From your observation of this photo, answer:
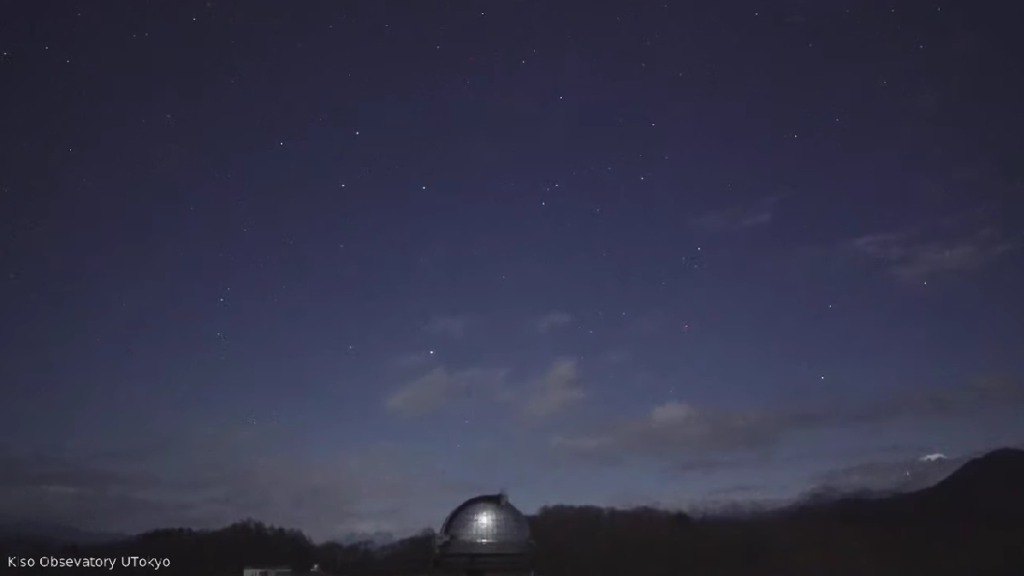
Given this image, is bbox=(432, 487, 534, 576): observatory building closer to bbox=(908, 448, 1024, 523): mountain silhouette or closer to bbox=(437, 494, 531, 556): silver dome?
bbox=(437, 494, 531, 556): silver dome

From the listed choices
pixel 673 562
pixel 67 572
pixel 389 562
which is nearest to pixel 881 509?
pixel 673 562

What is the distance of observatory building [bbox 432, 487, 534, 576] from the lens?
212ft

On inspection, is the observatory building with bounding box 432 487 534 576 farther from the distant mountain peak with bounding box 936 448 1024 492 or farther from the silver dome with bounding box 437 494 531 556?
the distant mountain peak with bounding box 936 448 1024 492

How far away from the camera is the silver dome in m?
64.8

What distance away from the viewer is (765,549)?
112m

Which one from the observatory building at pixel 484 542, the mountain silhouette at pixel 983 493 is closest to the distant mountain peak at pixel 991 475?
the mountain silhouette at pixel 983 493

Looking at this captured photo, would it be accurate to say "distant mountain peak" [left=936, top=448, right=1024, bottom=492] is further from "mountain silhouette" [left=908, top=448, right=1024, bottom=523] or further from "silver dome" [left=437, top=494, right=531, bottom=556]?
"silver dome" [left=437, top=494, right=531, bottom=556]

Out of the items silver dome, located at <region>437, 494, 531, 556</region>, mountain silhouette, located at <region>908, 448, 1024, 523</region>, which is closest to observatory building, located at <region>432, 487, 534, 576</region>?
silver dome, located at <region>437, 494, 531, 556</region>

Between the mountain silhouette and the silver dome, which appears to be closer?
the silver dome

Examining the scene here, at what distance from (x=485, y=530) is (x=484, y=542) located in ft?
2.88

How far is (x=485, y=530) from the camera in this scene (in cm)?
6512

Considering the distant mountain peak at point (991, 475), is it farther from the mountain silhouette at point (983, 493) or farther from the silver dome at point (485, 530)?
the silver dome at point (485, 530)

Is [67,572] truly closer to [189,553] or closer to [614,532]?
[189,553]

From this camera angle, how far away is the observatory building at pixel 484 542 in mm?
64688
